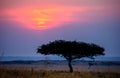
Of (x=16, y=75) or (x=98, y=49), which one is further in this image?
(x=98, y=49)

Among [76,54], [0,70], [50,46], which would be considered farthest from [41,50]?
[0,70]

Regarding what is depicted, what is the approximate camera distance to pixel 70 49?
13477 millimetres

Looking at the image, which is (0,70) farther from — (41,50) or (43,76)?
(41,50)

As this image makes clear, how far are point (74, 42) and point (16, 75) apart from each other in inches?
288

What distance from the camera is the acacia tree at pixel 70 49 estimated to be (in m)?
13.5

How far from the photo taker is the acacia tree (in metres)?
13.5

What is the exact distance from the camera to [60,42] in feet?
45.0

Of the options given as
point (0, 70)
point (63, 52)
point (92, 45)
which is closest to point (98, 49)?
point (92, 45)

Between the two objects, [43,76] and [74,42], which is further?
[74,42]

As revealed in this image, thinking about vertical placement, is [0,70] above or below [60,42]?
below

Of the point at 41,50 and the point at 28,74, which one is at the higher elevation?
the point at 41,50

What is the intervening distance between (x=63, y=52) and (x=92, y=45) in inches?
39.5

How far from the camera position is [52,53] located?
1388 cm

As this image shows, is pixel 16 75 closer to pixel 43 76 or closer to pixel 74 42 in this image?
pixel 43 76
